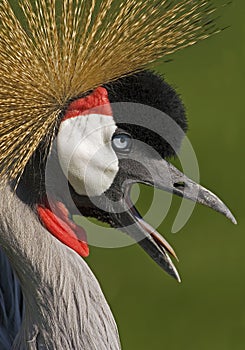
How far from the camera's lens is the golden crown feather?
2166 mm

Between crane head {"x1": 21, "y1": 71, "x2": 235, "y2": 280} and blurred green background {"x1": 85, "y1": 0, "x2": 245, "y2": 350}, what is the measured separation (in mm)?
1774

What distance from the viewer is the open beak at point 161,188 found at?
221 cm

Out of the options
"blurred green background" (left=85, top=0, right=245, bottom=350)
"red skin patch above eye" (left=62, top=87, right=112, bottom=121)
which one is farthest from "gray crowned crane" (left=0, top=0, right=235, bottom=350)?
"blurred green background" (left=85, top=0, right=245, bottom=350)

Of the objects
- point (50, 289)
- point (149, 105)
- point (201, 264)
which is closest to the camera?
point (149, 105)

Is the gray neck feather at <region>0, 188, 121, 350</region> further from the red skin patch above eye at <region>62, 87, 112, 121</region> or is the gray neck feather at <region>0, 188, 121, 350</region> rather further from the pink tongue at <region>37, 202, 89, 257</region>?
the red skin patch above eye at <region>62, 87, 112, 121</region>

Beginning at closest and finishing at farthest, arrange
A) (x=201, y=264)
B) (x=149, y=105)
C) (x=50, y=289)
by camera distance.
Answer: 1. (x=149, y=105)
2. (x=50, y=289)
3. (x=201, y=264)

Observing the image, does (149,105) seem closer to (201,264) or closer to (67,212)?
(67,212)

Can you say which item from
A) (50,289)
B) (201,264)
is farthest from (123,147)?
(201,264)

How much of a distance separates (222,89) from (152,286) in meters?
1.03

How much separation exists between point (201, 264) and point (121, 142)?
2077 mm

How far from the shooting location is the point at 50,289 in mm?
2283

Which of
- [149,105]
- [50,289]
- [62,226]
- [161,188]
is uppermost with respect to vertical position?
[149,105]

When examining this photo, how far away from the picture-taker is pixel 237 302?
4.09 meters

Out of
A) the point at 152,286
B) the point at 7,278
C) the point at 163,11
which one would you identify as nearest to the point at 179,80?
the point at 152,286
